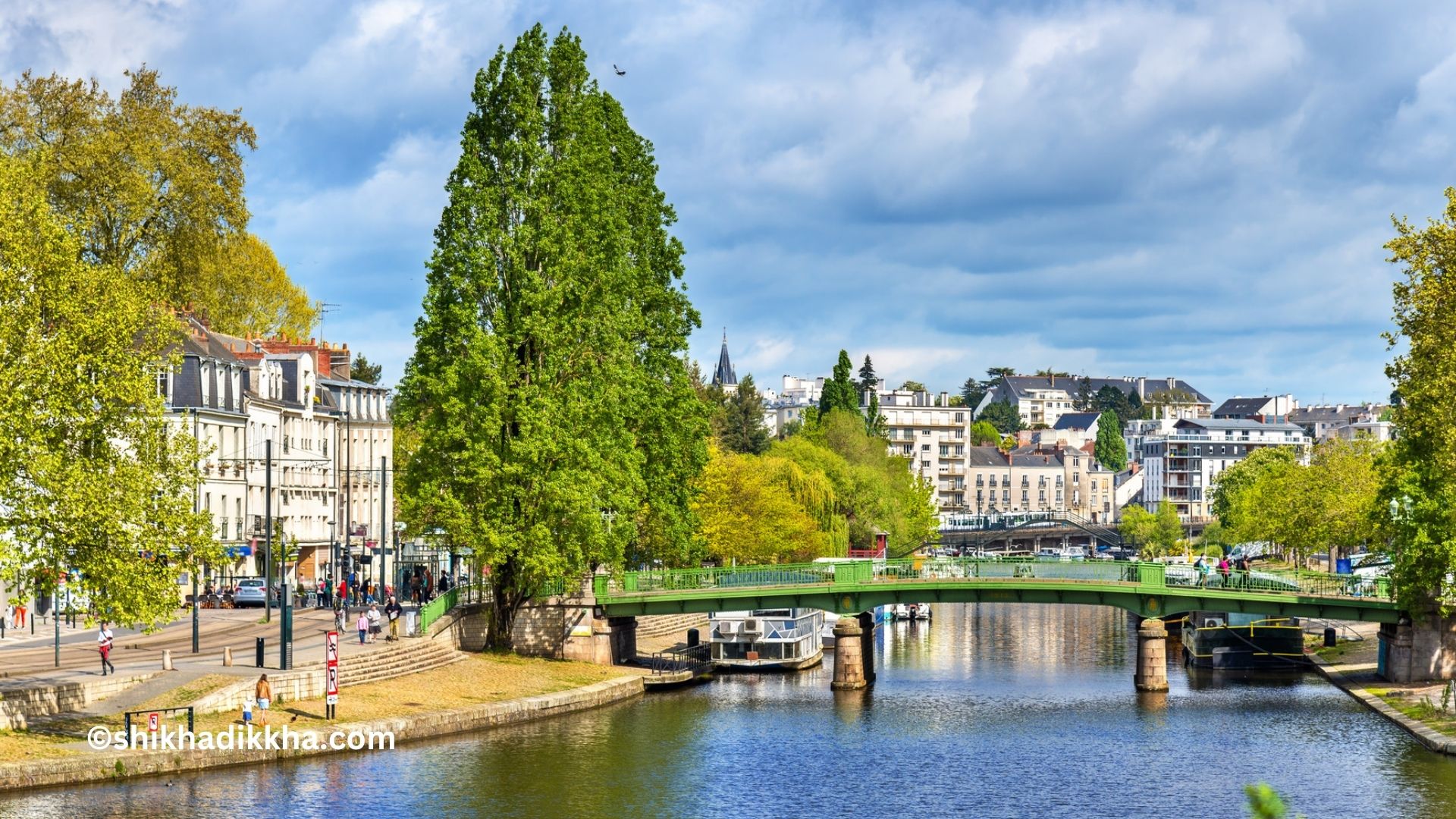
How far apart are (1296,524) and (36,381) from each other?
77.6 m

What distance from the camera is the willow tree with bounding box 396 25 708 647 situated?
6781cm

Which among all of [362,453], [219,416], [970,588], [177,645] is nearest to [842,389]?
[362,453]

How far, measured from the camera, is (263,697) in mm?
52562

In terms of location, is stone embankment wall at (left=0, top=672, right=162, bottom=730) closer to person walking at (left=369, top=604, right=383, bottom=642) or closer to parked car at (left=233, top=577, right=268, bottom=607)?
person walking at (left=369, top=604, right=383, bottom=642)

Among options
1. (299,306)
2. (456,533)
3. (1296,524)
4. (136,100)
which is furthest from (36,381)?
(299,306)

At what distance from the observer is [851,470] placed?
14325 centimetres

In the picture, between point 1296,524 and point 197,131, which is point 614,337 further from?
point 1296,524

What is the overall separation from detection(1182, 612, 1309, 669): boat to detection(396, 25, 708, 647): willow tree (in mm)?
30859

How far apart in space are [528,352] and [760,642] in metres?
22.0

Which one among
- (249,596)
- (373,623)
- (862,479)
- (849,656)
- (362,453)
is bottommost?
(849,656)

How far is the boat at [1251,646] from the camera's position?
8588 centimetres

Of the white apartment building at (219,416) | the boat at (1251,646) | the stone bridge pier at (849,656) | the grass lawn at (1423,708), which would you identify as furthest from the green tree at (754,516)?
the grass lawn at (1423,708)

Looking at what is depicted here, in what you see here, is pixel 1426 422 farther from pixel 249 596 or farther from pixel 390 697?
pixel 249 596

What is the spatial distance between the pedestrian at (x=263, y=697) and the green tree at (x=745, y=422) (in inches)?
4492
